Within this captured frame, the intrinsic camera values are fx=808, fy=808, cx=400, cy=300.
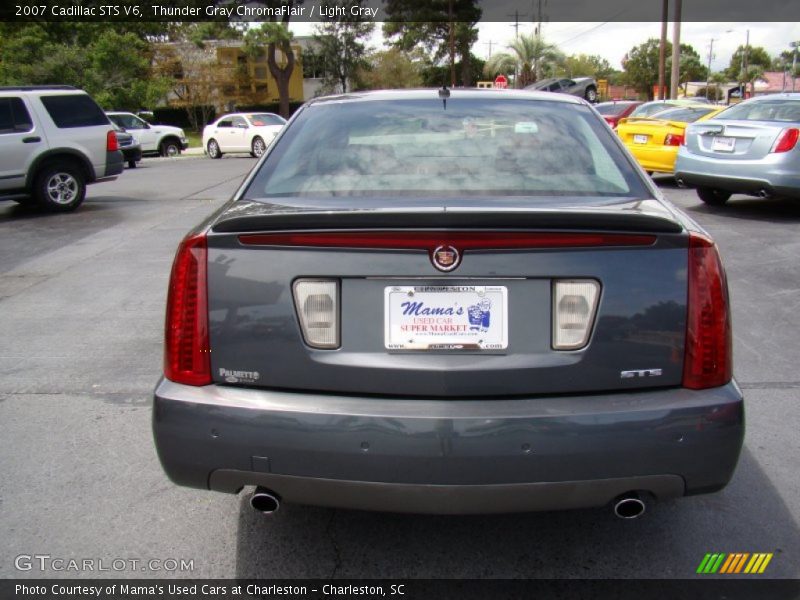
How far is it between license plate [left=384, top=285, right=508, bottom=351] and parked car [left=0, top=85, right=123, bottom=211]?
11.0 m

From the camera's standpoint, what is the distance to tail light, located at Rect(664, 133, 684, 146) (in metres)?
13.7

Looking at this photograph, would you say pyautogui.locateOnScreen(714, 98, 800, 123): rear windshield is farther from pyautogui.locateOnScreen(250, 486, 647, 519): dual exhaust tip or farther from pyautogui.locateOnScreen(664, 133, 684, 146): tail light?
pyautogui.locateOnScreen(250, 486, 647, 519): dual exhaust tip

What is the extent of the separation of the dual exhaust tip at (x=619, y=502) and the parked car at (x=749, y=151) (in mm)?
8298

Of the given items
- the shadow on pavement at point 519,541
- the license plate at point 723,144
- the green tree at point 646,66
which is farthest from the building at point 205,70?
the green tree at point 646,66

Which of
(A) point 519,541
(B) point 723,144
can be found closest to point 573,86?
(B) point 723,144

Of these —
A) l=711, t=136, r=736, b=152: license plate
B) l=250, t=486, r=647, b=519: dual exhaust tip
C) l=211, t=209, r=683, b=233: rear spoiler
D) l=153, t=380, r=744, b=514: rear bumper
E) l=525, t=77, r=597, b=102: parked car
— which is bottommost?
l=250, t=486, r=647, b=519: dual exhaust tip

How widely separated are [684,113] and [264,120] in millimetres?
15147

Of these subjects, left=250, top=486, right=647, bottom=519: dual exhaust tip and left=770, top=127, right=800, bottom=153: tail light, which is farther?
left=770, top=127, right=800, bottom=153: tail light

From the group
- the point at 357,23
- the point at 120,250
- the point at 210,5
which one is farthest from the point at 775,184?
the point at 357,23

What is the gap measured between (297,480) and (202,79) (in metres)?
46.0

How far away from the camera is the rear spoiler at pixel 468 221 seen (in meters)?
2.43

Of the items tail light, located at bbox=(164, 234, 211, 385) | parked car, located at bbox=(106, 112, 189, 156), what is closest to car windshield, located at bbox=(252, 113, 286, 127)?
parked car, located at bbox=(106, 112, 189, 156)

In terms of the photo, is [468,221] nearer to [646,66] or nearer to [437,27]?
[437,27]

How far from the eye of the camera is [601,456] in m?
2.41
